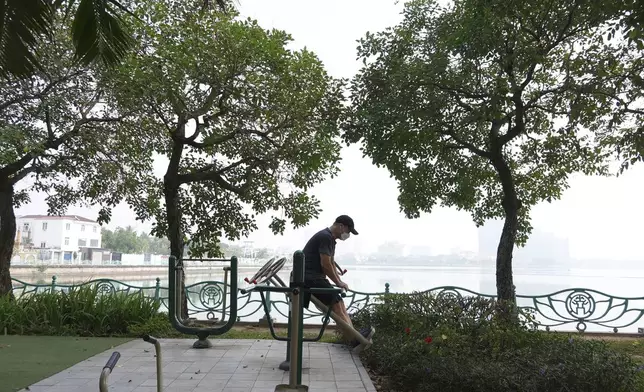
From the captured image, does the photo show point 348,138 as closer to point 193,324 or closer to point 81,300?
point 193,324

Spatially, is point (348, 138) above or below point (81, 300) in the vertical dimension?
above

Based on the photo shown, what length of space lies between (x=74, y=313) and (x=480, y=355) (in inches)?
248

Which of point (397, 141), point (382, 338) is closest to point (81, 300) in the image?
point (382, 338)

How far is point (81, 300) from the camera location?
867 cm

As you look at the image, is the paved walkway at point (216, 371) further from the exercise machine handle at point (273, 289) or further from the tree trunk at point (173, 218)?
the tree trunk at point (173, 218)

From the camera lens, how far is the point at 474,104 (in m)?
9.38

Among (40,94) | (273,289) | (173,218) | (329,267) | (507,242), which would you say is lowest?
(273,289)

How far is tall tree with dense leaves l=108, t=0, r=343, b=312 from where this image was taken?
30.4 ft

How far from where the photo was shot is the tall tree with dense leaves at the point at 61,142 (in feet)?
32.8

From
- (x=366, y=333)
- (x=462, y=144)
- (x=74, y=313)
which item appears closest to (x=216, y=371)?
(x=366, y=333)

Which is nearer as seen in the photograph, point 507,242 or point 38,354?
point 38,354

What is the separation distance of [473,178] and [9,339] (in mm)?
Answer: 8305

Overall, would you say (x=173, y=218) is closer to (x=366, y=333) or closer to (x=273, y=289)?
(x=366, y=333)

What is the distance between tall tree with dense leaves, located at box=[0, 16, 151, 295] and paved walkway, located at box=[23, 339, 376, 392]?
5.02 meters
